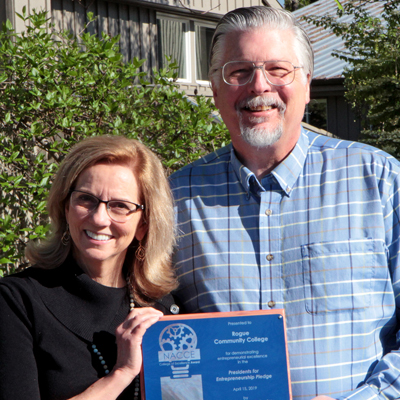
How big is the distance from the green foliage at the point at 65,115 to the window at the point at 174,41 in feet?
15.8

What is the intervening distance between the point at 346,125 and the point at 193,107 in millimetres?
10872

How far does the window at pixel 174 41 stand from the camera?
10023 millimetres

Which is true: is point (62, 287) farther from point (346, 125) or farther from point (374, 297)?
point (346, 125)

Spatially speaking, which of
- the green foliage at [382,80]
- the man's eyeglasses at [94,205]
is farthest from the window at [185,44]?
the man's eyeglasses at [94,205]

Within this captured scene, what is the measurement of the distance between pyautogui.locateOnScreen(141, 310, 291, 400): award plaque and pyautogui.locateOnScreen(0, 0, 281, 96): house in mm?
7064

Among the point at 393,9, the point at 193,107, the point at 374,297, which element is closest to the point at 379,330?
the point at 374,297

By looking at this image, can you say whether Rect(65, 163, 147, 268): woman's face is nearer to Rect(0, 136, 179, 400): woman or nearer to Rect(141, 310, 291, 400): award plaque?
Rect(0, 136, 179, 400): woman

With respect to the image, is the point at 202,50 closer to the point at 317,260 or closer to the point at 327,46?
the point at 327,46

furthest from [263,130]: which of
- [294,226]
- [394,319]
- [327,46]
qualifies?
Answer: [327,46]

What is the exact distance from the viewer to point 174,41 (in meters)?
10.3

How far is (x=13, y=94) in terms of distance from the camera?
5082mm

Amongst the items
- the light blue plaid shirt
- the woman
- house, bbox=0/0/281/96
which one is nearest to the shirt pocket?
the light blue plaid shirt

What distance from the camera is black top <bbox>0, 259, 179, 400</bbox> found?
2180 millimetres

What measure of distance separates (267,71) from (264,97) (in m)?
0.12
